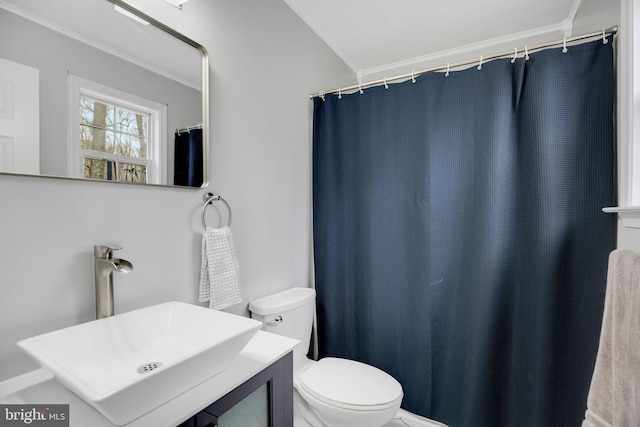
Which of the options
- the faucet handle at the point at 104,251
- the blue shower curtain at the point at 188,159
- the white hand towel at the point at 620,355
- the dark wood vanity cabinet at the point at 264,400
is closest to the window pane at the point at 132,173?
the blue shower curtain at the point at 188,159

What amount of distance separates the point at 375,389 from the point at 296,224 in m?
0.99

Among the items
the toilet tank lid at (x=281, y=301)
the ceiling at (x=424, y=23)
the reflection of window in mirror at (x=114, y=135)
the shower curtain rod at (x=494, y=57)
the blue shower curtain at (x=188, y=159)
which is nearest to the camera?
the reflection of window in mirror at (x=114, y=135)

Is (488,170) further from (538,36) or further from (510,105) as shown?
(538,36)

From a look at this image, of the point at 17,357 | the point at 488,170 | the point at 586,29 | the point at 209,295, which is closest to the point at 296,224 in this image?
the point at 209,295

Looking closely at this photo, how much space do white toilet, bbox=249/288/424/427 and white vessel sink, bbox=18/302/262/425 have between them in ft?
1.67

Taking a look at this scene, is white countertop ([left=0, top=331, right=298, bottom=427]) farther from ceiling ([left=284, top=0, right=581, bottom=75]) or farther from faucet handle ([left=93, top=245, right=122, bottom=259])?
ceiling ([left=284, top=0, right=581, bottom=75])

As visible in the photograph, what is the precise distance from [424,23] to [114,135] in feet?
6.25

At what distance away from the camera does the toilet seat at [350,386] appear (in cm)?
128

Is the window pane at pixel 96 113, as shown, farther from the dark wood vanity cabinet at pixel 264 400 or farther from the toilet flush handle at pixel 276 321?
the toilet flush handle at pixel 276 321

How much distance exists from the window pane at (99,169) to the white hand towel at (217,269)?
0.39 m

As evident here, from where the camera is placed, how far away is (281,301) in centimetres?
154

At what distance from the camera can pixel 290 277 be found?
5.96 feet

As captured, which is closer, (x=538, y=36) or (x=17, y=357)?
(x=17, y=357)

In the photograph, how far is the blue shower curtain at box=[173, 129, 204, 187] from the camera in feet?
3.65
